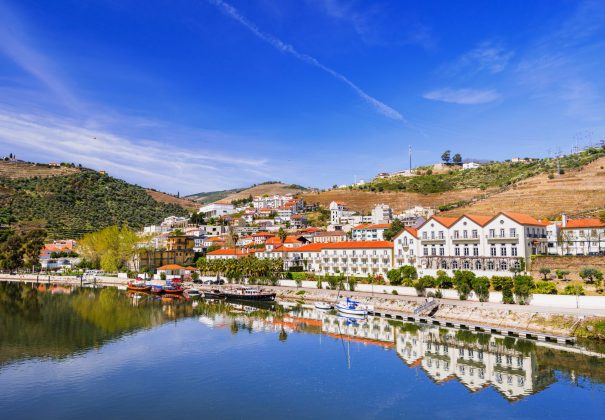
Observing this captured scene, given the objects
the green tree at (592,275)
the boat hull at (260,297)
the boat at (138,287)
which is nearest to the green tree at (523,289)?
the green tree at (592,275)

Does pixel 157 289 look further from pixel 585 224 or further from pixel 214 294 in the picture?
pixel 585 224

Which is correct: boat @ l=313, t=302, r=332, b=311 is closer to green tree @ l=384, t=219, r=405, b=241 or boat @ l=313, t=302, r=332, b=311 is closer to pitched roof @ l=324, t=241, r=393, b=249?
pitched roof @ l=324, t=241, r=393, b=249

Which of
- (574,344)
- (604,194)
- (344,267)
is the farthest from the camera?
(604,194)

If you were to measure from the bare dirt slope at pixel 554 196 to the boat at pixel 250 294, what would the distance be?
205ft

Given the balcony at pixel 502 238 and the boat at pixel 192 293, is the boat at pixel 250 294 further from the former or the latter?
the balcony at pixel 502 238

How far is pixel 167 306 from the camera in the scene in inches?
2837

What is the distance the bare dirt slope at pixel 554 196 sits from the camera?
106000mm

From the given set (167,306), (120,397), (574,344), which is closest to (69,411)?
(120,397)

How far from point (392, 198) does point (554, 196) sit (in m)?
69.2

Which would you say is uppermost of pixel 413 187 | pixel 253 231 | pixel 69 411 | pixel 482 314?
pixel 413 187

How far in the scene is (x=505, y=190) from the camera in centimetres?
13450

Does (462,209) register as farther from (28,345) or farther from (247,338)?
(28,345)

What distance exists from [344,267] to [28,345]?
159 ft

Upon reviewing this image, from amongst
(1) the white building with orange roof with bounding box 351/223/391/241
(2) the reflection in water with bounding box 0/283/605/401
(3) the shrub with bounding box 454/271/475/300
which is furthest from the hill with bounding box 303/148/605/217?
(2) the reflection in water with bounding box 0/283/605/401
